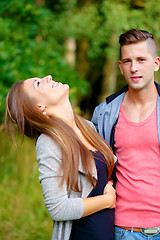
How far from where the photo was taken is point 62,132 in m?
2.20

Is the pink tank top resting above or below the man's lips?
below

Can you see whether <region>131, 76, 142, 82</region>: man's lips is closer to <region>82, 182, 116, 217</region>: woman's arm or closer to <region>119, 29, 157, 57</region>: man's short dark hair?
<region>119, 29, 157, 57</region>: man's short dark hair

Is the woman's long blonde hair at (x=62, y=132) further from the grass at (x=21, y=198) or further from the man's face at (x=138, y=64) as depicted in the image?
the grass at (x=21, y=198)

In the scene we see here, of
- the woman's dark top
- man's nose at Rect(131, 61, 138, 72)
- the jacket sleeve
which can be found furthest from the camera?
man's nose at Rect(131, 61, 138, 72)

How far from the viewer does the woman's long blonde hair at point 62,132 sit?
2109 millimetres

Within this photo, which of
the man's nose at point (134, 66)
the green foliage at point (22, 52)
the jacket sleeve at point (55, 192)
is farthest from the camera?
the green foliage at point (22, 52)

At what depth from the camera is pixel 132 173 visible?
7.52 feet

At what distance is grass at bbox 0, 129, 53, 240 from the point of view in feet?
13.8

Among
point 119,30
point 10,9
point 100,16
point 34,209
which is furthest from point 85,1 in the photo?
point 34,209

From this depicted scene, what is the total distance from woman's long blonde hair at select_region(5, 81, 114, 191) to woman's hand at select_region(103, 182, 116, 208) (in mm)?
82

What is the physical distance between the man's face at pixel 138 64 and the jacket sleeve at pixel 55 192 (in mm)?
742

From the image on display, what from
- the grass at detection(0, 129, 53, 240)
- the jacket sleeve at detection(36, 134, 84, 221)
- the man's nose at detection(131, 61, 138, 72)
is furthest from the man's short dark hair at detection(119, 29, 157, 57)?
the grass at detection(0, 129, 53, 240)

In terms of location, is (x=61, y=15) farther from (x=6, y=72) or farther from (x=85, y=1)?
(x=6, y=72)

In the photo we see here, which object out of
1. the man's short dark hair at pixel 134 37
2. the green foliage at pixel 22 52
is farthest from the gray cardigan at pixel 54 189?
the green foliage at pixel 22 52
